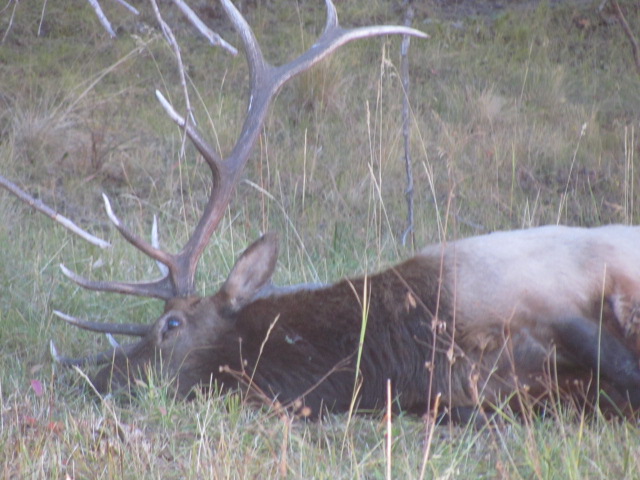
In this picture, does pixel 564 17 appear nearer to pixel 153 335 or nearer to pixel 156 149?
pixel 156 149

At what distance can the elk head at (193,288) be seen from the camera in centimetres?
406

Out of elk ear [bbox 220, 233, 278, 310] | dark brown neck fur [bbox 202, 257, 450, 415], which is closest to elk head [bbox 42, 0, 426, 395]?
elk ear [bbox 220, 233, 278, 310]

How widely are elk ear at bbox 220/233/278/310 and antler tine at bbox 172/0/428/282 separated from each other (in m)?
0.23

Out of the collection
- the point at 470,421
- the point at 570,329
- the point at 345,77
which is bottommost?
the point at 470,421

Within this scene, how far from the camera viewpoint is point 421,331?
3.95 m

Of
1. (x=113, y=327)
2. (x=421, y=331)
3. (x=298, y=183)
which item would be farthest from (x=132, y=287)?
(x=298, y=183)

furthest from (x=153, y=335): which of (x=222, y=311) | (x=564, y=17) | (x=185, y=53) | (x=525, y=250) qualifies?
(x=564, y=17)

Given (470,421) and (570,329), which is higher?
(570,329)

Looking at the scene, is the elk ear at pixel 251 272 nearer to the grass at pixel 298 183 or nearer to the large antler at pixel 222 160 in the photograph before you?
the large antler at pixel 222 160

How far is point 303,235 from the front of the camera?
6574 mm

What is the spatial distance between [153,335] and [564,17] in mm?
7227

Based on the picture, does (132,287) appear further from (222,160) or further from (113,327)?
(222,160)

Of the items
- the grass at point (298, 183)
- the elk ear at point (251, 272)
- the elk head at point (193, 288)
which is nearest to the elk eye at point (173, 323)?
the elk head at point (193, 288)

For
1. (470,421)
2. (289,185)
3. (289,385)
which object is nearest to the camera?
(470,421)
